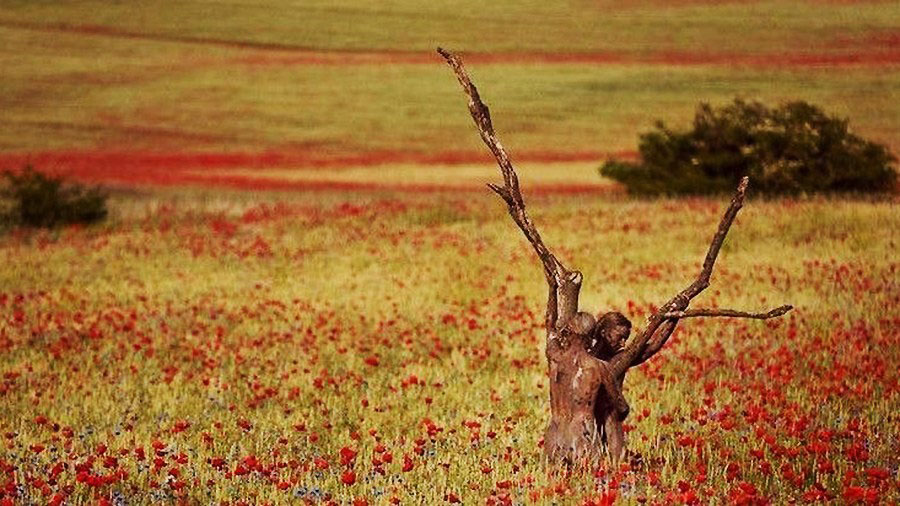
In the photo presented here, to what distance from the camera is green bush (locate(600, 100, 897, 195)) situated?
26.1 meters

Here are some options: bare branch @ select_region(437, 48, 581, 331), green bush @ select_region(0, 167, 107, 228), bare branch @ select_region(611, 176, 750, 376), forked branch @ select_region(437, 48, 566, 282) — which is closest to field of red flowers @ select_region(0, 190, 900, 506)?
bare branch @ select_region(611, 176, 750, 376)

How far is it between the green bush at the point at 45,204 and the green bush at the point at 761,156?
425 inches

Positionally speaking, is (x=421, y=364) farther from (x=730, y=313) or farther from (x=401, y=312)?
(x=730, y=313)

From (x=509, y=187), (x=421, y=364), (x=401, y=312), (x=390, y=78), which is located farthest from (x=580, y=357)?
(x=390, y=78)

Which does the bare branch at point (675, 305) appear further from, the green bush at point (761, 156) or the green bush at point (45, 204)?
the green bush at point (761, 156)

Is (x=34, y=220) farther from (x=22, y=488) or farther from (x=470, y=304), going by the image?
(x=22, y=488)

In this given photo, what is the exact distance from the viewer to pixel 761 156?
87.6 ft

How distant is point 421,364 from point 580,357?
15.1 ft

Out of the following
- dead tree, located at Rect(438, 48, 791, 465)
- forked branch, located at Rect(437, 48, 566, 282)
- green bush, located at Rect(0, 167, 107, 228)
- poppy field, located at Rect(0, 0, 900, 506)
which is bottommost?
green bush, located at Rect(0, 167, 107, 228)

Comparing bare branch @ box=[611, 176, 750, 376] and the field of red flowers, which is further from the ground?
bare branch @ box=[611, 176, 750, 376]

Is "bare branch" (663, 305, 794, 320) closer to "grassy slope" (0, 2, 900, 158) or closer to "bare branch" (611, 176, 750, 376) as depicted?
"bare branch" (611, 176, 750, 376)

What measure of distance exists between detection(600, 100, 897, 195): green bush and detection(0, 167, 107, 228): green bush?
10.8 meters

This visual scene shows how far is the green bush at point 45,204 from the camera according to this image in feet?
80.4

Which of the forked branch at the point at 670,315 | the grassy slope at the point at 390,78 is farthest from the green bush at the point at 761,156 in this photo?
the forked branch at the point at 670,315
